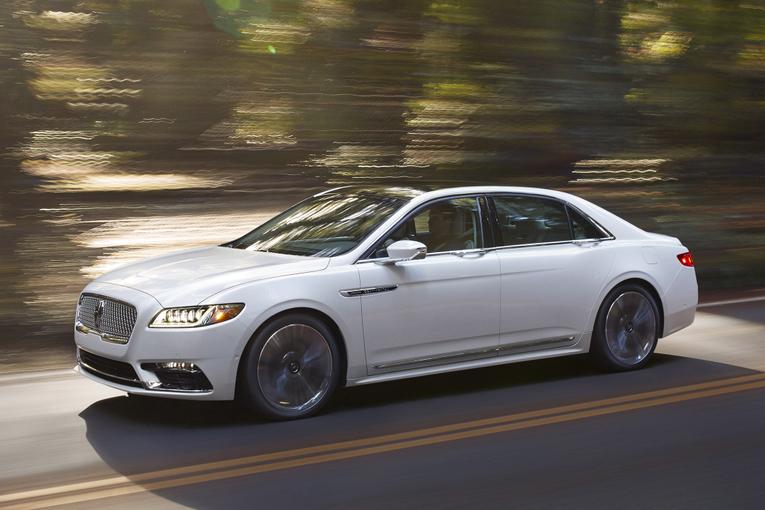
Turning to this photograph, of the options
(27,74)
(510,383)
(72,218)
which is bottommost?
(510,383)

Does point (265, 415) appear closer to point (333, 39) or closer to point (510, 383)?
point (510, 383)

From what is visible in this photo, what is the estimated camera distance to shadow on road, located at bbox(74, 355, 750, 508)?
20.0 feet

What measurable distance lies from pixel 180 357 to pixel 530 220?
301 centimetres

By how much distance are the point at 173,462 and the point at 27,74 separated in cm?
724

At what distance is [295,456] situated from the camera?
19.7 ft

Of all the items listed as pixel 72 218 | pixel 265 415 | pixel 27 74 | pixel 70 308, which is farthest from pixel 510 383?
pixel 27 74

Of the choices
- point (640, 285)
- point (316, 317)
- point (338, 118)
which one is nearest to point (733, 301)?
point (640, 285)

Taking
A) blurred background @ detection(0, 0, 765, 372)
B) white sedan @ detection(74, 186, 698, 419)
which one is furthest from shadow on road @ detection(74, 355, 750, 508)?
blurred background @ detection(0, 0, 765, 372)

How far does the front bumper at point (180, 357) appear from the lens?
21.1ft

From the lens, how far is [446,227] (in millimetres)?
7629

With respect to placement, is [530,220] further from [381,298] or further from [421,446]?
[421,446]

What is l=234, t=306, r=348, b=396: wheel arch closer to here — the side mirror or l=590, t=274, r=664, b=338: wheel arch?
A: the side mirror

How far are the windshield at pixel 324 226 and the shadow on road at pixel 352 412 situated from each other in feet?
3.71

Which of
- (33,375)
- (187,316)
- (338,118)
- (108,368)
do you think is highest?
(338,118)
